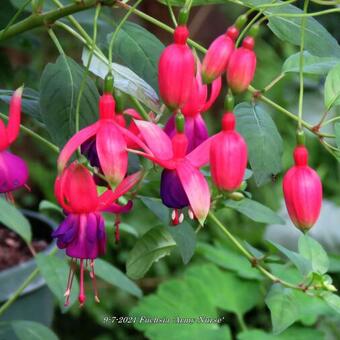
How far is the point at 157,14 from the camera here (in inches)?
102

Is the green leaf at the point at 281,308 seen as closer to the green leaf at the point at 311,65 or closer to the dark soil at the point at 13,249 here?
the green leaf at the point at 311,65

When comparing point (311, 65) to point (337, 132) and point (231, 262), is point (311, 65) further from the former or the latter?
point (231, 262)

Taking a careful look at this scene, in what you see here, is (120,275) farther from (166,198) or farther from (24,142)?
(24,142)

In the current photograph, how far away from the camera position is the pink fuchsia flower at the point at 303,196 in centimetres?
58

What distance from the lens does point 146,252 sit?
833 millimetres

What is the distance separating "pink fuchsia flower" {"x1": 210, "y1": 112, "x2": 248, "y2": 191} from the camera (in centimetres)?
53

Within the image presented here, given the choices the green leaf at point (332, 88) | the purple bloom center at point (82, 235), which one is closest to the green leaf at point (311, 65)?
the green leaf at point (332, 88)

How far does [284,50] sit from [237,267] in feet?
4.08

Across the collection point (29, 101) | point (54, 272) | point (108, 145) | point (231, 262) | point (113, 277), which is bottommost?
point (231, 262)

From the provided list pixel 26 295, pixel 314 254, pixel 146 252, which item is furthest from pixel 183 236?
pixel 26 295

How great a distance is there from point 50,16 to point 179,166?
0.22m

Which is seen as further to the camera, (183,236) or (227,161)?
(183,236)

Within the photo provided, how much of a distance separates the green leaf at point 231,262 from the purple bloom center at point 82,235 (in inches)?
36.4

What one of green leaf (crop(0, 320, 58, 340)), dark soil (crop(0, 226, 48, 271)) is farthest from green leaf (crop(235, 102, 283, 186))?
dark soil (crop(0, 226, 48, 271))
